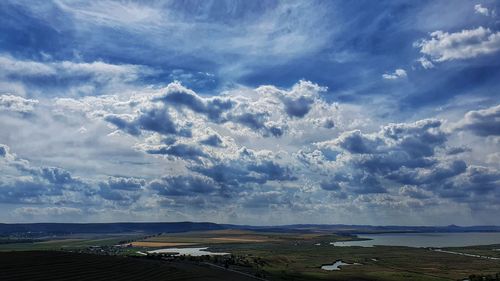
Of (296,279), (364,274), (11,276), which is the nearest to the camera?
(11,276)

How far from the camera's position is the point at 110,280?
101 m

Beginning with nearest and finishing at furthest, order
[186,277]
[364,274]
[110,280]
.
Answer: [110,280] < [186,277] < [364,274]

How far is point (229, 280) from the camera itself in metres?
115

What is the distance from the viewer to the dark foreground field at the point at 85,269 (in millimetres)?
94750

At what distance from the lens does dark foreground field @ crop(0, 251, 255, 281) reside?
94.8 meters

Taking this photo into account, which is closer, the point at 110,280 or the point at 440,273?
the point at 110,280

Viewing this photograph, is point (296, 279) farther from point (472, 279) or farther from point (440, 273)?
point (440, 273)

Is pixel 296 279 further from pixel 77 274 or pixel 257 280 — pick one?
pixel 77 274

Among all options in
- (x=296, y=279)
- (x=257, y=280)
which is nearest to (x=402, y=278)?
(x=296, y=279)

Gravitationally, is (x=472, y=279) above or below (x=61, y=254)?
below

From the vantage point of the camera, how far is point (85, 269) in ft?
355

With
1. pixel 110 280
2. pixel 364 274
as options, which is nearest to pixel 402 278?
pixel 364 274

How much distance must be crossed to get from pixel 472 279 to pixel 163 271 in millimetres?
89057

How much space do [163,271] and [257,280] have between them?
23580mm
